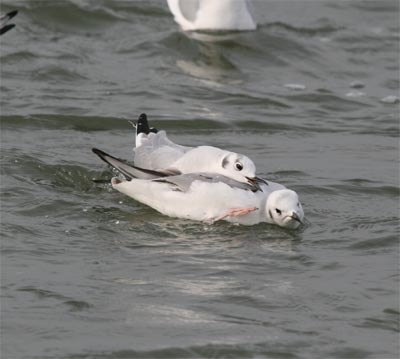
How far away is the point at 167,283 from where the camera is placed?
6797mm

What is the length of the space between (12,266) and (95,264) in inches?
18.6

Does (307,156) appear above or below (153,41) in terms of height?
below

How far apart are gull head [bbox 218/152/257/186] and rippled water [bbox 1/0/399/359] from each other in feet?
1.07

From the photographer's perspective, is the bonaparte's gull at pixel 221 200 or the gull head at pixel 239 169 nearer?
the bonaparte's gull at pixel 221 200

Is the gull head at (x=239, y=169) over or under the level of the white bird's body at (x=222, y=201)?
over

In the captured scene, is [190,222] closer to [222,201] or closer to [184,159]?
[222,201]

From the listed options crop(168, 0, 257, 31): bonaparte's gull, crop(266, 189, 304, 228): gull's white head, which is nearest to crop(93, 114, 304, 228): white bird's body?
crop(266, 189, 304, 228): gull's white head

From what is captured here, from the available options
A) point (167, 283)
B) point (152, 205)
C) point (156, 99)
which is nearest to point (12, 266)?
point (167, 283)

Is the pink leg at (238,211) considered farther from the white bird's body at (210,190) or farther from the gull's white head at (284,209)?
the gull's white head at (284,209)

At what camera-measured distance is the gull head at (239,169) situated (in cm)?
810

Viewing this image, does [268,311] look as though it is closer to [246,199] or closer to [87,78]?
[246,199]

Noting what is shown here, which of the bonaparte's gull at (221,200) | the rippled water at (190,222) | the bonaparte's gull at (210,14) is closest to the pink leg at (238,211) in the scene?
the bonaparte's gull at (221,200)

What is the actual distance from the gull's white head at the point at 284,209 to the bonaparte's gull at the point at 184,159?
0.18 m

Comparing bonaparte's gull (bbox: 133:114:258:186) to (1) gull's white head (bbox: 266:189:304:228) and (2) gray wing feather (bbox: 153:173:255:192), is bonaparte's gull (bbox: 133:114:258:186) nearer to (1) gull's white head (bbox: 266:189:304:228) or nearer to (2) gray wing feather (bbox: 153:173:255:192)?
(2) gray wing feather (bbox: 153:173:255:192)
